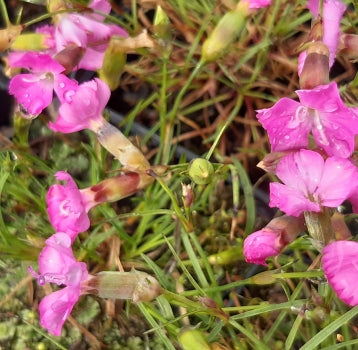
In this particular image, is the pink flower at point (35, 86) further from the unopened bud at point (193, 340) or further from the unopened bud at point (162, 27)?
the unopened bud at point (193, 340)

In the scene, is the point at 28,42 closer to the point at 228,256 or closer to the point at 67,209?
the point at 67,209

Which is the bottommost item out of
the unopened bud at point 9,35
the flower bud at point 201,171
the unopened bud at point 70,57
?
the flower bud at point 201,171

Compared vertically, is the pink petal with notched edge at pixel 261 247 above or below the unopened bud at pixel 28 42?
below

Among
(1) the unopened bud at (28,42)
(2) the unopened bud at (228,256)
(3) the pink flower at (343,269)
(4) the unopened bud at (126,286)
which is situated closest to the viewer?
(3) the pink flower at (343,269)

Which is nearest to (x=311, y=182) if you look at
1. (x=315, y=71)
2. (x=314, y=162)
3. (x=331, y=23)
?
(x=314, y=162)

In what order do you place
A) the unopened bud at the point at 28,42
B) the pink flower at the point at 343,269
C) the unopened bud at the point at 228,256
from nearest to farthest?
the pink flower at the point at 343,269 < the unopened bud at the point at 28,42 < the unopened bud at the point at 228,256

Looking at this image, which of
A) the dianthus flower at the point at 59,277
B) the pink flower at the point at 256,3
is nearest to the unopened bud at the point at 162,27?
the pink flower at the point at 256,3

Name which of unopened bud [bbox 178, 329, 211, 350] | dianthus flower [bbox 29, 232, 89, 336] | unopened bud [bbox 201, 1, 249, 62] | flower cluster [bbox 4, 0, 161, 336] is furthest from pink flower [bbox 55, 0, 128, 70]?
unopened bud [bbox 178, 329, 211, 350]

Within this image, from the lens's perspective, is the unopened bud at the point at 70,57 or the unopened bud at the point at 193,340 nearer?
the unopened bud at the point at 193,340
